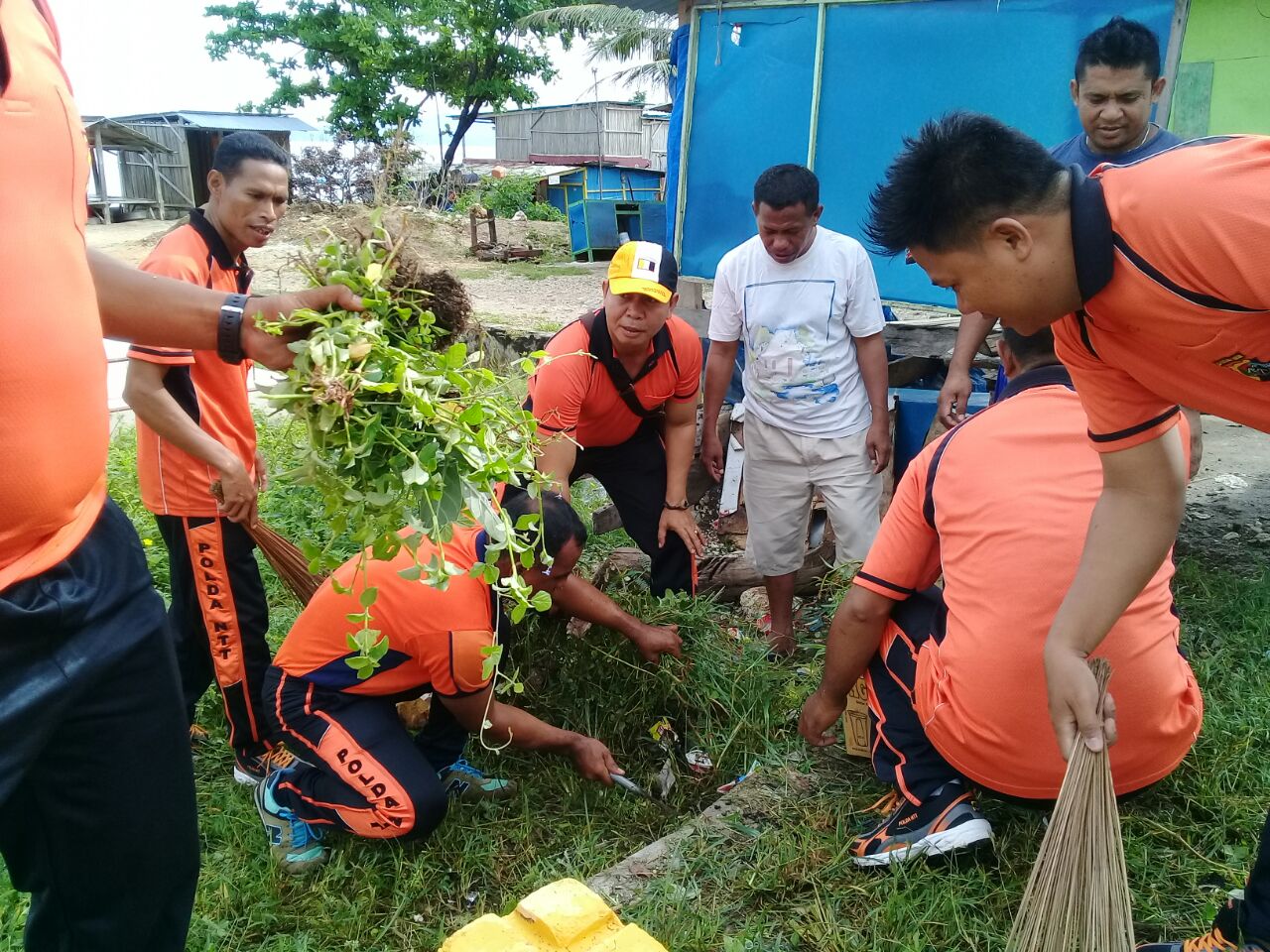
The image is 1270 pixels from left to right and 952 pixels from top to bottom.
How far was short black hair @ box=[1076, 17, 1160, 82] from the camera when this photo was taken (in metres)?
3.61

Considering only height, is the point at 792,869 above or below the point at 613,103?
below

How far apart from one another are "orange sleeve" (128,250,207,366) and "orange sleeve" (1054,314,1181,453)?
2.37 meters

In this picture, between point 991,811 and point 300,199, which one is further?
point 300,199

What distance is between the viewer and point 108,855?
5.39 ft

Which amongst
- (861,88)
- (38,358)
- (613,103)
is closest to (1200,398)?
(38,358)

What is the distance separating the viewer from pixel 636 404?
13.1 feet

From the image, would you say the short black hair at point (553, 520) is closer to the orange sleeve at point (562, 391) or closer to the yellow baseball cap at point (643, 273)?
the orange sleeve at point (562, 391)

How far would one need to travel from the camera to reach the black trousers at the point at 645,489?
4.23 meters

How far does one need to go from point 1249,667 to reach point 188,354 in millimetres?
3722

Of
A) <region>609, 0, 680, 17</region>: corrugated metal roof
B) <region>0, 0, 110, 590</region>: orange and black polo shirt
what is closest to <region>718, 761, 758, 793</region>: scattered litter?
<region>0, 0, 110, 590</region>: orange and black polo shirt

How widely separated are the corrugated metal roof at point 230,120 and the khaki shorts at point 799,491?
2752 cm

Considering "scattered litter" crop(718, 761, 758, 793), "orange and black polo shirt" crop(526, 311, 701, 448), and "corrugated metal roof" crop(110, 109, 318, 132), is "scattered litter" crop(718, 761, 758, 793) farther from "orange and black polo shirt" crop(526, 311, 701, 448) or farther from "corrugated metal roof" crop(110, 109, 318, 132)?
"corrugated metal roof" crop(110, 109, 318, 132)

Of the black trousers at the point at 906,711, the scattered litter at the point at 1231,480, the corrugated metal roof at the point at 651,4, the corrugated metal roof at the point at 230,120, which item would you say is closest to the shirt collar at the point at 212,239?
the black trousers at the point at 906,711

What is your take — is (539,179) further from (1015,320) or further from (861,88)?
(1015,320)
